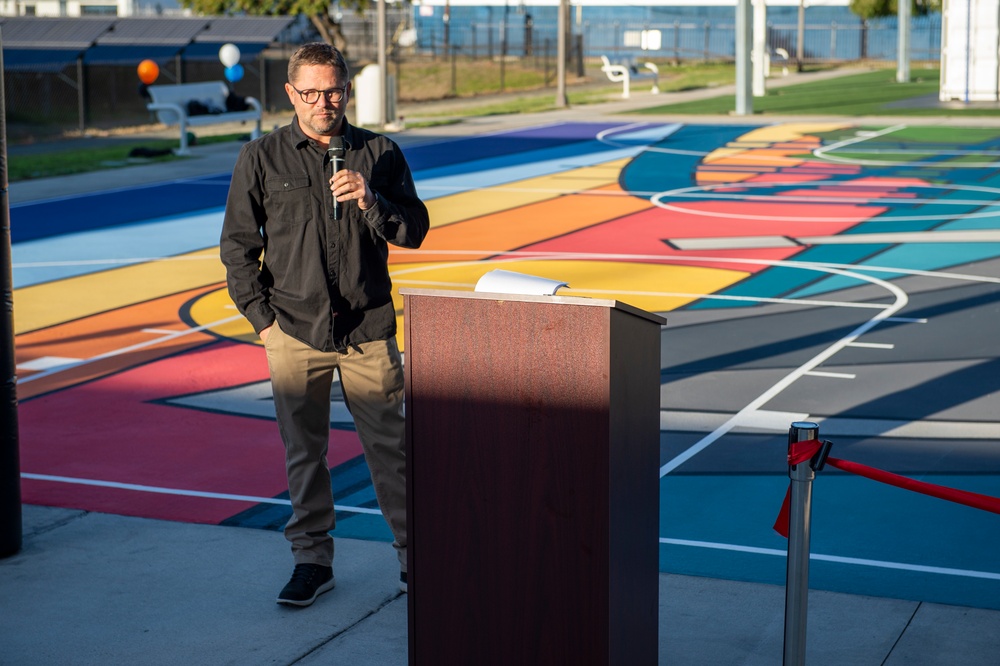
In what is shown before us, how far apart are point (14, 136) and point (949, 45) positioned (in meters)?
24.5

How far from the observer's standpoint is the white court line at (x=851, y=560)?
5766 millimetres

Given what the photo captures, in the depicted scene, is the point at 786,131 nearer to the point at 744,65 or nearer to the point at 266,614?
the point at 744,65

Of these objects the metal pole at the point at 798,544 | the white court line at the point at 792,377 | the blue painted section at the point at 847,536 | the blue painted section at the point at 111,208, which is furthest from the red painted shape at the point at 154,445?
the blue painted section at the point at 111,208

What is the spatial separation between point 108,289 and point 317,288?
857 centimetres

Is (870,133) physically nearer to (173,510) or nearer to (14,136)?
(14,136)

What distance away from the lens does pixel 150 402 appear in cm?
902

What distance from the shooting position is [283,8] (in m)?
47.7

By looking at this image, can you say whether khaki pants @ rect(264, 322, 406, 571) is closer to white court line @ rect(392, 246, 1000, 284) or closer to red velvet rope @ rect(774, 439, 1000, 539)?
red velvet rope @ rect(774, 439, 1000, 539)

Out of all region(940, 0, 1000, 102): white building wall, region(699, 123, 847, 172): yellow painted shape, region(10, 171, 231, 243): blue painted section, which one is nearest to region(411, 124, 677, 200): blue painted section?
region(699, 123, 847, 172): yellow painted shape

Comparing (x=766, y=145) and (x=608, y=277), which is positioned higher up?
(x=766, y=145)

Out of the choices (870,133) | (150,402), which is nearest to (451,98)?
(870,133)

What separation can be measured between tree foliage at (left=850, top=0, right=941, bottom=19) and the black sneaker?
218 ft

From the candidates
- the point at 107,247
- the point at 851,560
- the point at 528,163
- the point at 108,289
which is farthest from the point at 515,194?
the point at 851,560

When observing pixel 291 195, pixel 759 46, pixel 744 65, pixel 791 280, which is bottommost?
pixel 791 280
